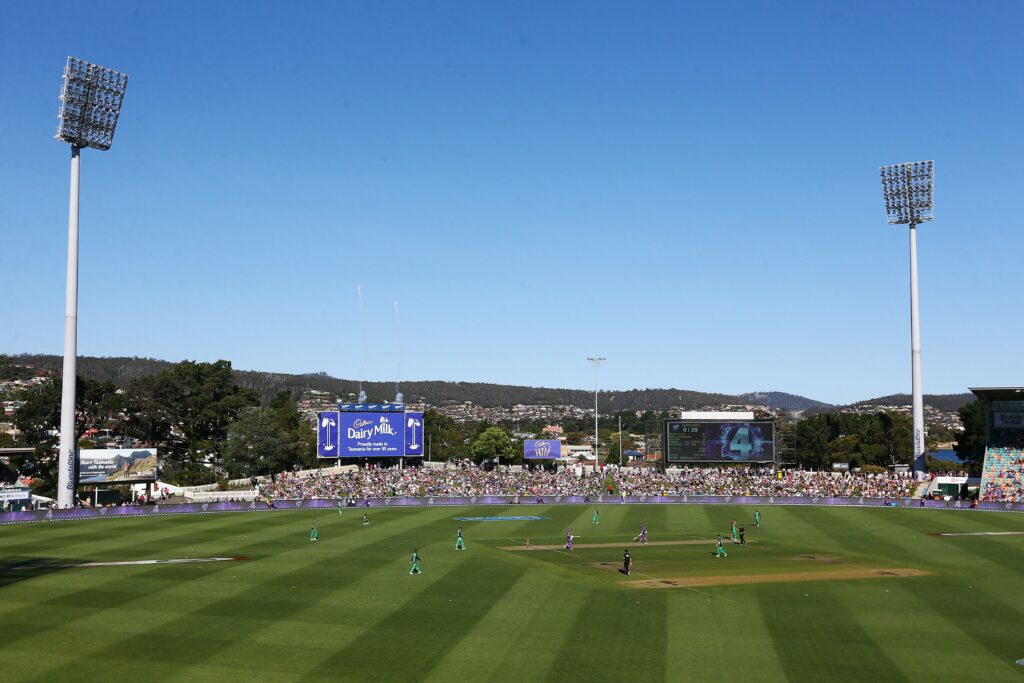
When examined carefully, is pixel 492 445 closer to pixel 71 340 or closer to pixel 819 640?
pixel 71 340

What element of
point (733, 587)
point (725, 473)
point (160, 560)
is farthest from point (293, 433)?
point (733, 587)

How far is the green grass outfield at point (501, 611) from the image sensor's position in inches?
1013

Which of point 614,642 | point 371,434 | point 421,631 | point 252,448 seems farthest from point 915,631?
point 252,448

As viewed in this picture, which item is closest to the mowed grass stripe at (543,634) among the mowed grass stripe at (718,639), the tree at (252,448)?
the mowed grass stripe at (718,639)

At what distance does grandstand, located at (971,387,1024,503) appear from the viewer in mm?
83188

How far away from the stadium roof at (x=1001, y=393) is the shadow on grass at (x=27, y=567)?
78733 mm

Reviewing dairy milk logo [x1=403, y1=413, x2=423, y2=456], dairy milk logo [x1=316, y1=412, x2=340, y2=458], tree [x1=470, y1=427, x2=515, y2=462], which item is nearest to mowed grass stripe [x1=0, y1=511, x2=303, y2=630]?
dairy milk logo [x1=316, y1=412, x2=340, y2=458]

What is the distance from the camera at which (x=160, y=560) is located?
151ft

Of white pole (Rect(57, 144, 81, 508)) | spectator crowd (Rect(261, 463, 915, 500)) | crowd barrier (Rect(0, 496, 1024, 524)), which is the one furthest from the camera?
spectator crowd (Rect(261, 463, 915, 500))

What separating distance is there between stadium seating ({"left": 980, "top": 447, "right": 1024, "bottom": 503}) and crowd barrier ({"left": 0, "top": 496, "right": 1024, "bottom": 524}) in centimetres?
435

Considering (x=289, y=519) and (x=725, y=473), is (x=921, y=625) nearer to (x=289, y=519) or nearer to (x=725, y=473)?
(x=289, y=519)

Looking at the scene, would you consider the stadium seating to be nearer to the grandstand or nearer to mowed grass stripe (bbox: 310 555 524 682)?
the grandstand

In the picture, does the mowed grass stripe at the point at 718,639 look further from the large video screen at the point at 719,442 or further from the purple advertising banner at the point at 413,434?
the purple advertising banner at the point at 413,434

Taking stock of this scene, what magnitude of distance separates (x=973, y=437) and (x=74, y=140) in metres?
125
